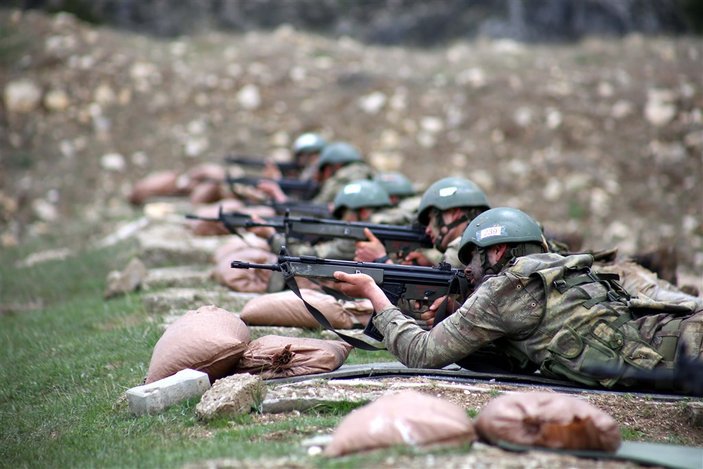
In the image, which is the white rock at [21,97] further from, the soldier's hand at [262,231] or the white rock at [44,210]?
the soldier's hand at [262,231]

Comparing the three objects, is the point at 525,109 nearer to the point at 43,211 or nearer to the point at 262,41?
the point at 262,41

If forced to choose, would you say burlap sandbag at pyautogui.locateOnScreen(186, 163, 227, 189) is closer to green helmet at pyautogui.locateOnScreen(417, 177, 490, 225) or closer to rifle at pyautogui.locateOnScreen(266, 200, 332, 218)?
rifle at pyautogui.locateOnScreen(266, 200, 332, 218)

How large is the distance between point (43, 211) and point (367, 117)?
6.14 metres

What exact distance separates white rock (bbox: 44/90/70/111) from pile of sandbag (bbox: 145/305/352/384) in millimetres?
12816

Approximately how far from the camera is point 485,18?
20266mm

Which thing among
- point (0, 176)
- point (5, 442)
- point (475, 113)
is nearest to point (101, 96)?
point (0, 176)

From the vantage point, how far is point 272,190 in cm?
1096

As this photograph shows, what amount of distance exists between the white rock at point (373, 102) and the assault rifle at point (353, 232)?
9205mm

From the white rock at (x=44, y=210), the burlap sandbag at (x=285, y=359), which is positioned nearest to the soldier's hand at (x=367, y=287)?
the burlap sandbag at (x=285, y=359)

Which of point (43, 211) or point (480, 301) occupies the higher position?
point (480, 301)

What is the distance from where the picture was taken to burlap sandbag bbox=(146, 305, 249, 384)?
16.1 feet

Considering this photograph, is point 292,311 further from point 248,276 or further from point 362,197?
point 362,197

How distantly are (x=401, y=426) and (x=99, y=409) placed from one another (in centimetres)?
229

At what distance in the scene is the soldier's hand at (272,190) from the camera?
1082cm
